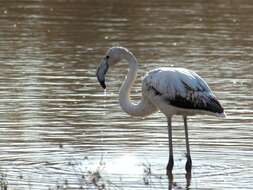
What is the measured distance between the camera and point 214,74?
2002cm

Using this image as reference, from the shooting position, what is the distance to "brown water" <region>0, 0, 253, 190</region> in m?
12.5

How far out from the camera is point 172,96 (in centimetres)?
1302

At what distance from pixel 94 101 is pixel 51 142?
3.25 metres

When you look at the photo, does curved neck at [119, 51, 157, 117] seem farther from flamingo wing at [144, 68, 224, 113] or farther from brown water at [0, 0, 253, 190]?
brown water at [0, 0, 253, 190]

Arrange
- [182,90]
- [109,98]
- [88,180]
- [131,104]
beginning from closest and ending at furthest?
1. [88,180]
2. [182,90]
3. [131,104]
4. [109,98]

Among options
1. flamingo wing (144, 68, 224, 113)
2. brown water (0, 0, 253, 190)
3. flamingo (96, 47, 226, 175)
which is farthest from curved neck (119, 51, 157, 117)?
brown water (0, 0, 253, 190)

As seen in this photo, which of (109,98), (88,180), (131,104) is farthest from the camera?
(109,98)

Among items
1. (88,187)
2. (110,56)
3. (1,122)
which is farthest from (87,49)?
(88,187)

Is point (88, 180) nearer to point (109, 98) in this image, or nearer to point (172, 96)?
point (172, 96)

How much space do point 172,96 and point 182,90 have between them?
147 millimetres

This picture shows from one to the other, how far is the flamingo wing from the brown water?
0.72 metres

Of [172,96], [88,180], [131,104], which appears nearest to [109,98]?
[131,104]

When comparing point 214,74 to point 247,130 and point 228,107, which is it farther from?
point 247,130

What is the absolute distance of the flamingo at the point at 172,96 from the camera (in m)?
12.9
